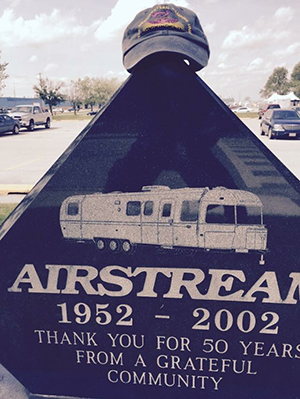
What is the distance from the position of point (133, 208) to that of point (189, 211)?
12.9 inches

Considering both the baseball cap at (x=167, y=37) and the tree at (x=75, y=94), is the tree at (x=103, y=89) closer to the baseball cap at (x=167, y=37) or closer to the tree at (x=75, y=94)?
the tree at (x=75, y=94)

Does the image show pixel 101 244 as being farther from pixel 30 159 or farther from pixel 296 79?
pixel 296 79

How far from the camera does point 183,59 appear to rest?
77.7 inches

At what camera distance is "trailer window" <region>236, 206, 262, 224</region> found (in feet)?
6.70

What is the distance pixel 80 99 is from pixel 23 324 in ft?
239

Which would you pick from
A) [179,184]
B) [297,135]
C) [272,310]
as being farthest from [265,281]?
[297,135]

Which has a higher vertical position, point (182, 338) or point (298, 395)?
point (182, 338)

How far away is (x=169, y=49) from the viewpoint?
1919 millimetres

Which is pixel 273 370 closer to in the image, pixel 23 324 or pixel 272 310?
pixel 272 310

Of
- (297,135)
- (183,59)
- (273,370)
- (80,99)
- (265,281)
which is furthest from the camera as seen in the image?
(80,99)

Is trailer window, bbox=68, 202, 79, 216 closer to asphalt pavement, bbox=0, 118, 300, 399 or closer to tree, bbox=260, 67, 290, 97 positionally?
asphalt pavement, bbox=0, 118, 300, 399

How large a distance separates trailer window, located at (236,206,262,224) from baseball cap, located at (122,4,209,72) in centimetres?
82

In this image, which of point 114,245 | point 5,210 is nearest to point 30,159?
point 5,210

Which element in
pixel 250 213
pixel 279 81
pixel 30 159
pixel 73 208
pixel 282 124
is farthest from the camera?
pixel 279 81
